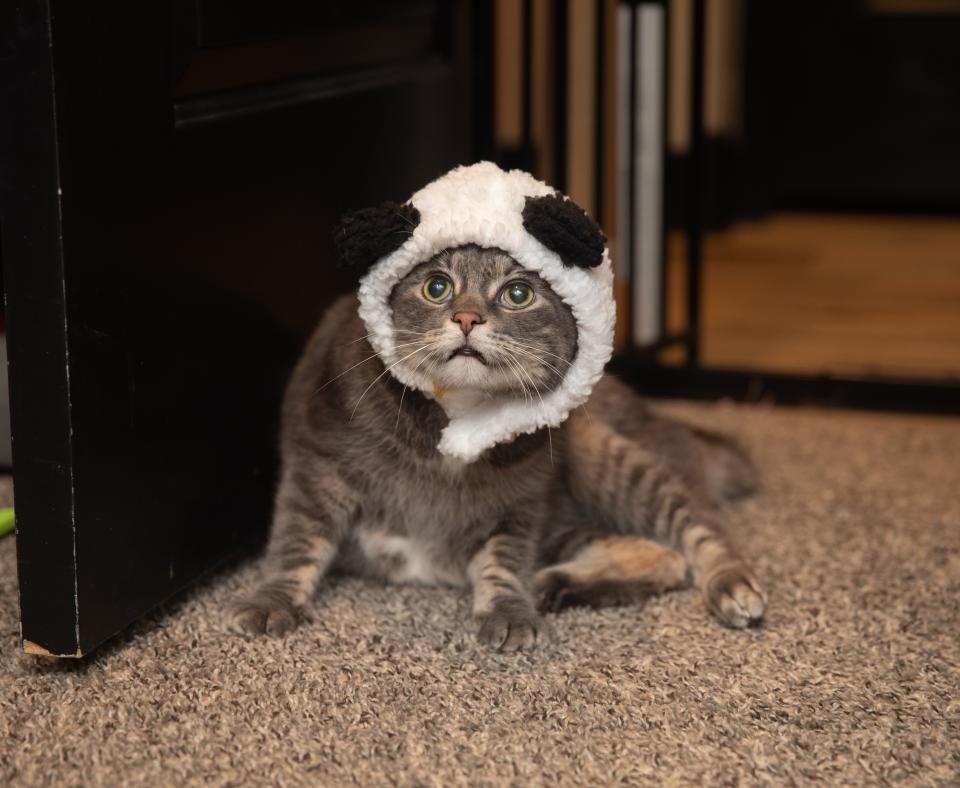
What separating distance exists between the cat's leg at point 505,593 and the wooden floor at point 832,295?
1.21 metres

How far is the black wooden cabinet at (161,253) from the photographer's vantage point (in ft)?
4.08

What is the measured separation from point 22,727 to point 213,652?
0.76ft

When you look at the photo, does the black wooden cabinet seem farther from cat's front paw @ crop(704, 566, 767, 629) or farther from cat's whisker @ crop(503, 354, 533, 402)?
cat's front paw @ crop(704, 566, 767, 629)

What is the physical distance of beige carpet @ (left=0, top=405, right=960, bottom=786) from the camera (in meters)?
1.23

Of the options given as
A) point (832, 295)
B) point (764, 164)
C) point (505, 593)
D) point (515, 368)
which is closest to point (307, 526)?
point (505, 593)

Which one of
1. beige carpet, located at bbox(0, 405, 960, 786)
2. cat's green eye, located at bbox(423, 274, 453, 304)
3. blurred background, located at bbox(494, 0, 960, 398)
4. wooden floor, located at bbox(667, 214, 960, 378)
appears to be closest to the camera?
beige carpet, located at bbox(0, 405, 960, 786)

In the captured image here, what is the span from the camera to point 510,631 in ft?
4.84

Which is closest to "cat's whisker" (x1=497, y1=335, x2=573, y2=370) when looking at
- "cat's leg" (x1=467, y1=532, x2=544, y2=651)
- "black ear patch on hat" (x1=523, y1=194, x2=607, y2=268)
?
"black ear patch on hat" (x1=523, y1=194, x2=607, y2=268)

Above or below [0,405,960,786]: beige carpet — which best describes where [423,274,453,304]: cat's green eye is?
above

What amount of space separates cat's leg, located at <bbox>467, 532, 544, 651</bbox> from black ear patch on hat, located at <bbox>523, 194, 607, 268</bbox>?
1.35 feet

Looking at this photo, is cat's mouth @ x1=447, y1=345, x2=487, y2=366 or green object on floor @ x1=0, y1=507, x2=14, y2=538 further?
green object on floor @ x1=0, y1=507, x2=14, y2=538

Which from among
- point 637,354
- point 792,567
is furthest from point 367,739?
point 637,354

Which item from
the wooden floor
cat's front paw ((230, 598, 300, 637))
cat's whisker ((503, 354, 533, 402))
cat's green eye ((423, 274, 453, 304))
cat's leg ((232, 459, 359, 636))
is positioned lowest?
the wooden floor

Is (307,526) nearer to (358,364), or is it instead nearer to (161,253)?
(358,364)
